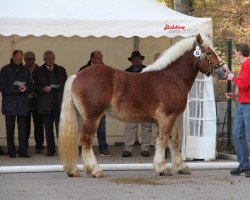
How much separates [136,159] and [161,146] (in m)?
2.78

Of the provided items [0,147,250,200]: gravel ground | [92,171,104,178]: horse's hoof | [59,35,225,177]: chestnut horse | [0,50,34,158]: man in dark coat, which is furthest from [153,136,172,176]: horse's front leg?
[0,50,34,158]: man in dark coat

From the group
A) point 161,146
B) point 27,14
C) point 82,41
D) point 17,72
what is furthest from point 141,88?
point 82,41

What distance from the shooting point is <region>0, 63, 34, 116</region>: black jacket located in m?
14.4

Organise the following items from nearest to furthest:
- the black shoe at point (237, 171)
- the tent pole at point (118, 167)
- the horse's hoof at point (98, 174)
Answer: the horse's hoof at point (98, 174)
the black shoe at point (237, 171)
the tent pole at point (118, 167)

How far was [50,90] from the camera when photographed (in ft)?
48.9

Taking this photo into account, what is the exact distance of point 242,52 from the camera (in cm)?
1159

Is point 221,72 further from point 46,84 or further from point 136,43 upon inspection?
point 136,43

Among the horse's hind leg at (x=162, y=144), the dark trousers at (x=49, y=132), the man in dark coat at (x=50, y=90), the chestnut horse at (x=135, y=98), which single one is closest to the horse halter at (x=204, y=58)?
the chestnut horse at (x=135, y=98)

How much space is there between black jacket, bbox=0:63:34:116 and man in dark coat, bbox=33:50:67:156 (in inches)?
15.5

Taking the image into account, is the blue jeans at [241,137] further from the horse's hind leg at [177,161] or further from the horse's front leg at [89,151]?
the horse's front leg at [89,151]

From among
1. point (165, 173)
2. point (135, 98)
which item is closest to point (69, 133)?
point (135, 98)

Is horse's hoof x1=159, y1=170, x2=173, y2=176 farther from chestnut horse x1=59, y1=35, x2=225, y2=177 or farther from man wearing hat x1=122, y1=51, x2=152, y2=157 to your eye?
man wearing hat x1=122, y1=51, x2=152, y2=157

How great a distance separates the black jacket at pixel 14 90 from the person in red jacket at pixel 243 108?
4.43m

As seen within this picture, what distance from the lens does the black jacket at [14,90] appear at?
14430mm
